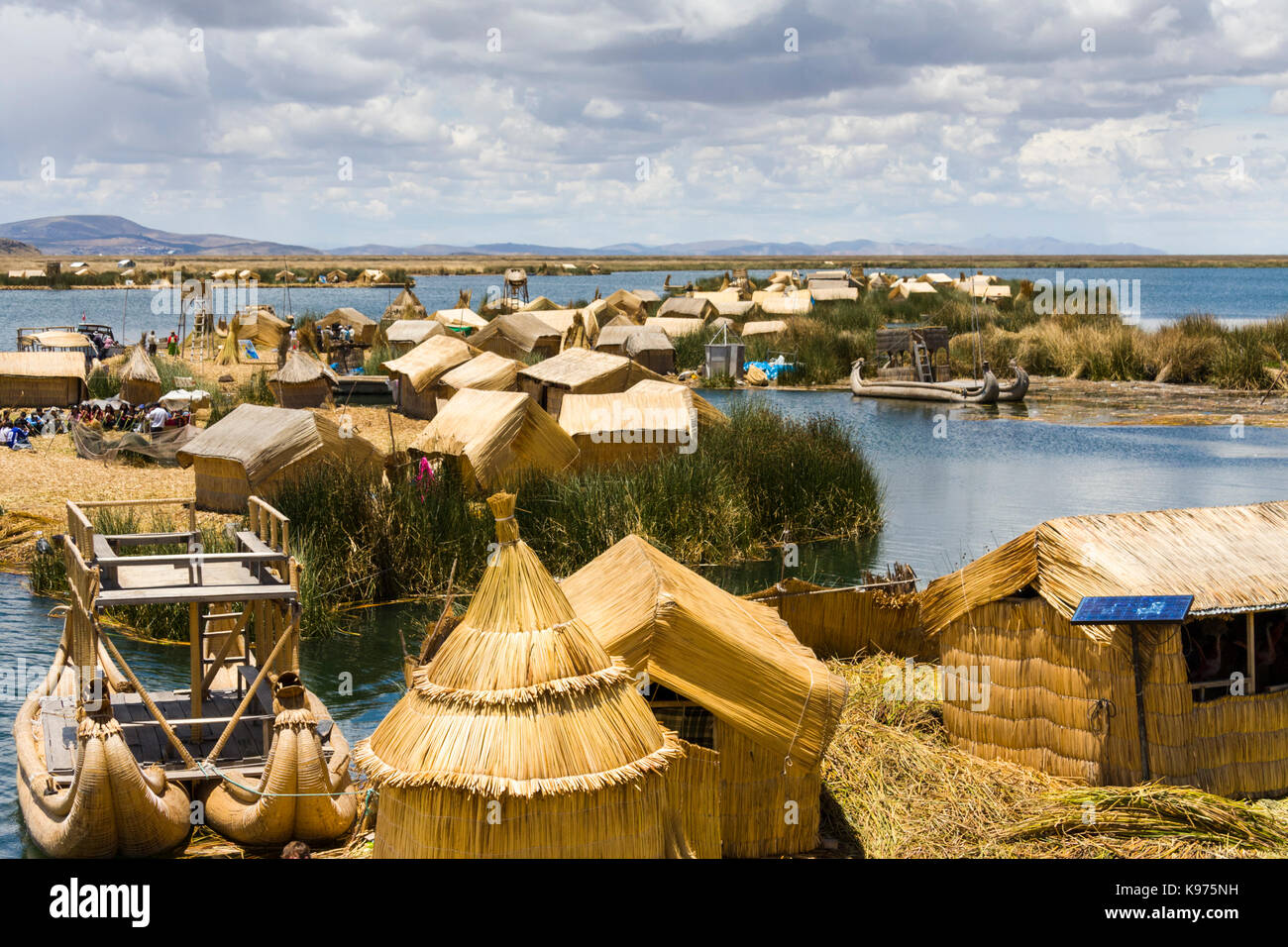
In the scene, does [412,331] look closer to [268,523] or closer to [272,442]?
[272,442]

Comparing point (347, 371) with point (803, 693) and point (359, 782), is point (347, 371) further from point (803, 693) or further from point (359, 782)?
point (803, 693)

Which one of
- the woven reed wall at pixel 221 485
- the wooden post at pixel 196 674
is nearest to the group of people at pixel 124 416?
the woven reed wall at pixel 221 485

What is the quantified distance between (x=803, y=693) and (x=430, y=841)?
2500 millimetres

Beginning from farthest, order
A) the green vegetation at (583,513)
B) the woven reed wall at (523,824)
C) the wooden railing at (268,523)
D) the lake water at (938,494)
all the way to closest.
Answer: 1. the green vegetation at (583,513)
2. the lake water at (938,494)
3. the wooden railing at (268,523)
4. the woven reed wall at (523,824)

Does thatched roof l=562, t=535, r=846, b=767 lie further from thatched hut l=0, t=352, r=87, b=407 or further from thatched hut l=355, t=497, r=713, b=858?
thatched hut l=0, t=352, r=87, b=407

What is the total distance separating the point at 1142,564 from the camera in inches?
333

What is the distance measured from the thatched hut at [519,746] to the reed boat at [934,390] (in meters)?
32.4

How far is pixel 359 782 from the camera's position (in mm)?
9438

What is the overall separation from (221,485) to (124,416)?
985 cm

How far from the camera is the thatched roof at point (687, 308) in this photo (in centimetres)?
5275

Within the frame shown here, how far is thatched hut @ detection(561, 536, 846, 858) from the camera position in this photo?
23.6 ft

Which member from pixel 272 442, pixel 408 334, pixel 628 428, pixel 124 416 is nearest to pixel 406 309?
pixel 408 334

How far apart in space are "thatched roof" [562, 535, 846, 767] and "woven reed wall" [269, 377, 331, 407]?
2239 cm

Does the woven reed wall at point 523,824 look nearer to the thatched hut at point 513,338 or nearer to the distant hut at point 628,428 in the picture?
the distant hut at point 628,428
